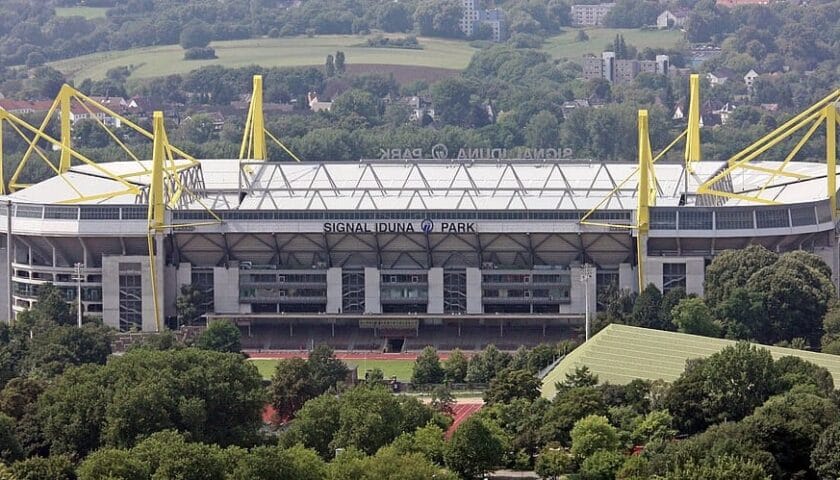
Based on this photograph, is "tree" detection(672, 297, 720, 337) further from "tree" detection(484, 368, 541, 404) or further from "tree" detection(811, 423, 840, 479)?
"tree" detection(811, 423, 840, 479)

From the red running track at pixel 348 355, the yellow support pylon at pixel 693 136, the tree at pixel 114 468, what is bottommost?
the tree at pixel 114 468

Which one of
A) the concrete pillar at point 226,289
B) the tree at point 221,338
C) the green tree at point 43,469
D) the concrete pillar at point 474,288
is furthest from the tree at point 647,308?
the green tree at point 43,469

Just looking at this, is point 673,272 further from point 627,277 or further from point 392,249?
point 392,249

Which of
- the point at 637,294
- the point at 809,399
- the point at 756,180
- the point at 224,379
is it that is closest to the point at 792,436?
the point at 809,399

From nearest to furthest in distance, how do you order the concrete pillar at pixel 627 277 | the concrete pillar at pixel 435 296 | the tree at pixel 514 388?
the tree at pixel 514 388 → the concrete pillar at pixel 627 277 → the concrete pillar at pixel 435 296

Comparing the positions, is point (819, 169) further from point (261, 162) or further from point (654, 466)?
point (654, 466)

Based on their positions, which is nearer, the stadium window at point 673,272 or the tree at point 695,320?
the tree at point 695,320

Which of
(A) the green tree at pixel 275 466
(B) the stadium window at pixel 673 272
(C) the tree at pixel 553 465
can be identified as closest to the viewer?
(A) the green tree at pixel 275 466

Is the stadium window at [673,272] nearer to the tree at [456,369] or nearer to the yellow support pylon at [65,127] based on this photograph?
the tree at [456,369]

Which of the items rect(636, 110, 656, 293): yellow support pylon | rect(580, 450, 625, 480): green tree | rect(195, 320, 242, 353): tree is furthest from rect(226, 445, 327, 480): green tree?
rect(636, 110, 656, 293): yellow support pylon
